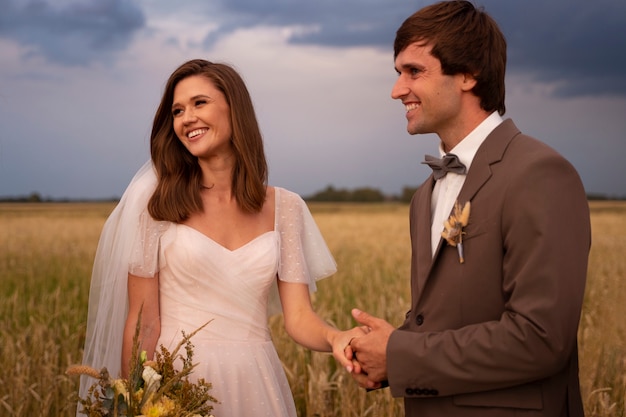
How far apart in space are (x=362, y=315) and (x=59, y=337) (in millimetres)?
4802

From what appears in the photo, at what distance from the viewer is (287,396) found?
386 cm

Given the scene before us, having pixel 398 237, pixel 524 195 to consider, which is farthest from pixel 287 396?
pixel 398 237

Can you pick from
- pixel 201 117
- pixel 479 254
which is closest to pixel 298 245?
pixel 201 117

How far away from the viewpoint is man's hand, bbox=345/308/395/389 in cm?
287

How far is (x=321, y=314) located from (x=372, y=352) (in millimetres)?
4372

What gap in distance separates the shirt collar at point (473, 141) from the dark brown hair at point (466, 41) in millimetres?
70

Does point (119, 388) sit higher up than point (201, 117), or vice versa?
point (201, 117)

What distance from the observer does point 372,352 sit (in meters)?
2.90

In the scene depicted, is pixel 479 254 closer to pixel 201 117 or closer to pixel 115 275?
pixel 201 117

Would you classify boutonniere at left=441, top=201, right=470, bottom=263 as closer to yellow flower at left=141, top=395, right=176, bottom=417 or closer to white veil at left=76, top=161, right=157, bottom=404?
yellow flower at left=141, top=395, right=176, bottom=417

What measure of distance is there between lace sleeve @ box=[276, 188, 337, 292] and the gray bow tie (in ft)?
3.43

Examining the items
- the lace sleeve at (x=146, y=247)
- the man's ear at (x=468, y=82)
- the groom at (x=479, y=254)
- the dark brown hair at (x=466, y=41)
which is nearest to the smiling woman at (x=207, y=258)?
the lace sleeve at (x=146, y=247)

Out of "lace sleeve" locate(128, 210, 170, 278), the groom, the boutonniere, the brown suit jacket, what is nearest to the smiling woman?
"lace sleeve" locate(128, 210, 170, 278)

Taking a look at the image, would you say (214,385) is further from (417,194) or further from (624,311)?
(624,311)
